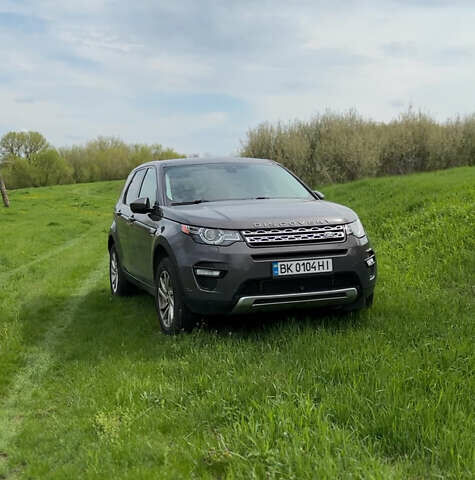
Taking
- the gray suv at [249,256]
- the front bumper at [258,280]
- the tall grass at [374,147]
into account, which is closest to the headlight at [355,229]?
the gray suv at [249,256]

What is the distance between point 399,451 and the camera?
11.6ft

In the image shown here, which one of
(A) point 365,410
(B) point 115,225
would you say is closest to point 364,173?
(B) point 115,225

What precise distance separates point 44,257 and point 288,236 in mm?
10558

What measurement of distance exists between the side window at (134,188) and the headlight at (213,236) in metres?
2.62

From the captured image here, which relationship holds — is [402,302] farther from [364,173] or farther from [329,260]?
[364,173]

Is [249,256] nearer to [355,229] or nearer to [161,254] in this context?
[355,229]

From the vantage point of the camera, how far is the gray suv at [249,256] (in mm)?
5645

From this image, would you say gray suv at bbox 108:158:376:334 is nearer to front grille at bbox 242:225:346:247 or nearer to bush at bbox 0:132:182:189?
front grille at bbox 242:225:346:247

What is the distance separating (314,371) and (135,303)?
4.17m

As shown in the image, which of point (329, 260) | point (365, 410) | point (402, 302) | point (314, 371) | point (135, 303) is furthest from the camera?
point (135, 303)

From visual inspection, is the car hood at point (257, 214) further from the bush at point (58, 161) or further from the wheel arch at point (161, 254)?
the bush at point (58, 161)

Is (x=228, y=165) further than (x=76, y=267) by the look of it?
No

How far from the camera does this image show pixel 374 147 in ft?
92.9

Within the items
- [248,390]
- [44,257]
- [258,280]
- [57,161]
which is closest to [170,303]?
[258,280]
